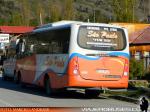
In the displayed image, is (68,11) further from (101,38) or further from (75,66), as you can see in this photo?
(75,66)

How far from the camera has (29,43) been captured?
26.6 meters

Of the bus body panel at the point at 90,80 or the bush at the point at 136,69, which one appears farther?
the bush at the point at 136,69

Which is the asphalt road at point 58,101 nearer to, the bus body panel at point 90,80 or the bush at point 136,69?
the bus body panel at point 90,80

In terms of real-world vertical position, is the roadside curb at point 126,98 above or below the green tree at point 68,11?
below

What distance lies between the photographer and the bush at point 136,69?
3063 cm

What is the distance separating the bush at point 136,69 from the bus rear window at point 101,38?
30.5 ft

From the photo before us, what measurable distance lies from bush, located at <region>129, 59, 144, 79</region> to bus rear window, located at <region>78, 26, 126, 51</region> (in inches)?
366

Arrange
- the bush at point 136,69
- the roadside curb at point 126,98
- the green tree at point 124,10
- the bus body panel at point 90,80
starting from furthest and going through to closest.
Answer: the green tree at point 124,10 < the bush at point 136,69 < the bus body panel at point 90,80 < the roadside curb at point 126,98

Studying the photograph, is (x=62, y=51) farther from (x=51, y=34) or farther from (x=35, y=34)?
(x=35, y=34)

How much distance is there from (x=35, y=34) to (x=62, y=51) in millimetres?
4577

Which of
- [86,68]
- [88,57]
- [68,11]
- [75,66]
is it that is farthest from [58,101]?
[68,11]

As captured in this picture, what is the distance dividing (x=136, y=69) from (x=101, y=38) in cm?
1103

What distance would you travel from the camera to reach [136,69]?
31.5m

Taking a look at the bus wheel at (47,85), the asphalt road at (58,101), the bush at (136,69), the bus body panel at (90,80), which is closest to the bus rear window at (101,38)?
the bus body panel at (90,80)
